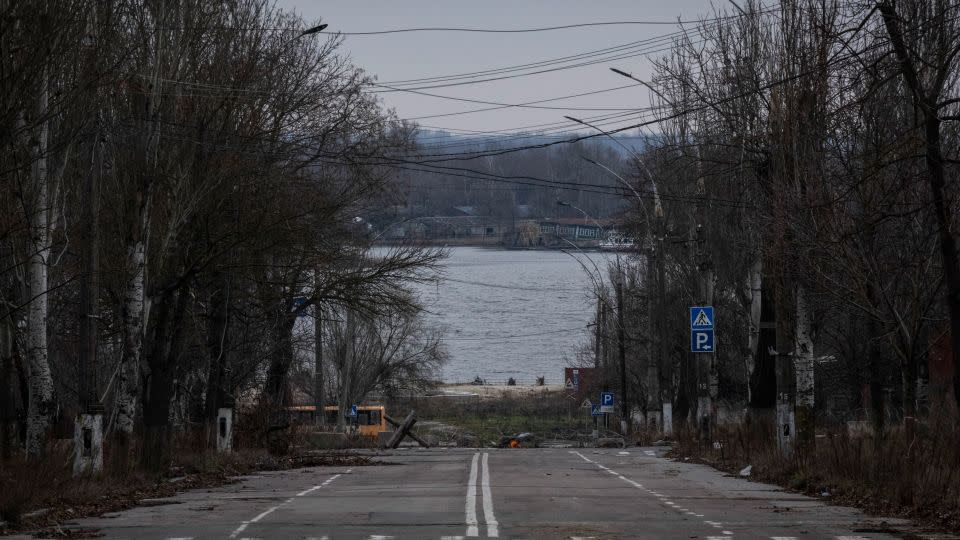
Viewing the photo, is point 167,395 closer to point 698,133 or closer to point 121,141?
point 121,141

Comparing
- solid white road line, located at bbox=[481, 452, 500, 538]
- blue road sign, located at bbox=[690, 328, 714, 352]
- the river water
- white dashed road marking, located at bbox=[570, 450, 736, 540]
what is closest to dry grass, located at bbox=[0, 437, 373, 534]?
solid white road line, located at bbox=[481, 452, 500, 538]

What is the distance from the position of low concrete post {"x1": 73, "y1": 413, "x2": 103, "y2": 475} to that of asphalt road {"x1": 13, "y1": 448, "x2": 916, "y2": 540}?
180 centimetres

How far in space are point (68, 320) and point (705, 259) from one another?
62.0 ft

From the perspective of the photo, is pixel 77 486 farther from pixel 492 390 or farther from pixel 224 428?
pixel 492 390

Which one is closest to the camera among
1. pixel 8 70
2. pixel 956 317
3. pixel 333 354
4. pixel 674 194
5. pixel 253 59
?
pixel 8 70

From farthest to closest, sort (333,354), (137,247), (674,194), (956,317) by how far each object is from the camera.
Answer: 1. (333,354)
2. (674,194)
3. (137,247)
4. (956,317)

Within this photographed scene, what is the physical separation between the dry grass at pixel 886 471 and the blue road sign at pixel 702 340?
9362 mm

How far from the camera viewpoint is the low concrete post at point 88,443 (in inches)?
903

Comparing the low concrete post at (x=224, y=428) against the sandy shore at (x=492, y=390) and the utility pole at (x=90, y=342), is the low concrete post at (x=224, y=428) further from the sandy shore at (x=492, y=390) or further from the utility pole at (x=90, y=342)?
the sandy shore at (x=492, y=390)

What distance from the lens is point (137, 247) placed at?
1013 inches

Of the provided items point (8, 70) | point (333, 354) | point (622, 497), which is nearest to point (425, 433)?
point (333, 354)

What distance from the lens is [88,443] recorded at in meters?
23.2

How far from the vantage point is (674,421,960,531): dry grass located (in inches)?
717

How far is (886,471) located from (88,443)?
1317 centimetres
